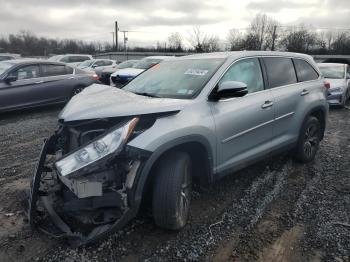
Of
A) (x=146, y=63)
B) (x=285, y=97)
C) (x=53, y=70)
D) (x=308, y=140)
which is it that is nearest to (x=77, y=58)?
(x=146, y=63)

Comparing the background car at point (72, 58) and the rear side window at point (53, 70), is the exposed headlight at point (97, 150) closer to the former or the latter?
the rear side window at point (53, 70)

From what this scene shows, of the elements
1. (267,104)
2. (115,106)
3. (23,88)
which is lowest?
(23,88)

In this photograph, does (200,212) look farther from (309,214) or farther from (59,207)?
(59,207)

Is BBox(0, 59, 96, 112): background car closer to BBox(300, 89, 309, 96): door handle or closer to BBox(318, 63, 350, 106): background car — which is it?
BBox(300, 89, 309, 96): door handle

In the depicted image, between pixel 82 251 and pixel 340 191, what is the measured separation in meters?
3.28

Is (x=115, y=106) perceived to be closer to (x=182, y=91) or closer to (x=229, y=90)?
(x=182, y=91)

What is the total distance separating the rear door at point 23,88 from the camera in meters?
8.86

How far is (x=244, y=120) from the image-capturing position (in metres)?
4.04

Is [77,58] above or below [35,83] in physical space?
above

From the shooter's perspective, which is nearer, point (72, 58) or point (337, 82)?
point (337, 82)

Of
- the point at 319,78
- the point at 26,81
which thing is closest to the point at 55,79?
the point at 26,81

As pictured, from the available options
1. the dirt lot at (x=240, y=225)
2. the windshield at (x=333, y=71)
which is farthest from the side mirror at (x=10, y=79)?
the windshield at (x=333, y=71)

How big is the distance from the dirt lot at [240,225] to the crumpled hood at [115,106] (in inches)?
46.3

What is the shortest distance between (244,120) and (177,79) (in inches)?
35.8
